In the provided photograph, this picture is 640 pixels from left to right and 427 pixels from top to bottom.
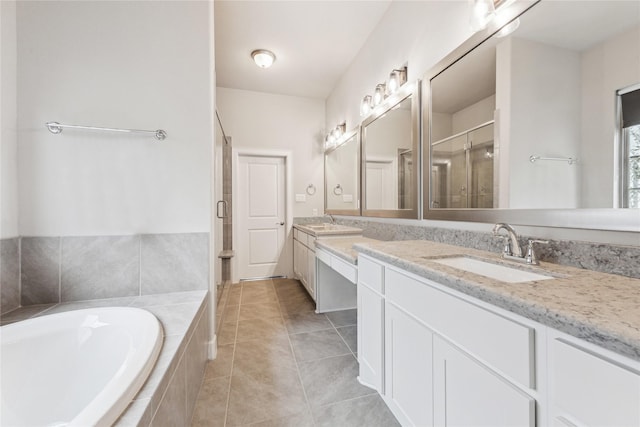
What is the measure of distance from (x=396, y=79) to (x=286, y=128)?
2056 mm

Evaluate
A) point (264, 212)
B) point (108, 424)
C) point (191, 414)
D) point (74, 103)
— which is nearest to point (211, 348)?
point (191, 414)

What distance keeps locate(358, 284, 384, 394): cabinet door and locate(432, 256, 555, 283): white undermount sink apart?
1.31ft

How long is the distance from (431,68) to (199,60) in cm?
156

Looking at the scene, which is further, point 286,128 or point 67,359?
point 286,128

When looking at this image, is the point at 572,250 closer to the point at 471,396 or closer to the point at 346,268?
the point at 471,396

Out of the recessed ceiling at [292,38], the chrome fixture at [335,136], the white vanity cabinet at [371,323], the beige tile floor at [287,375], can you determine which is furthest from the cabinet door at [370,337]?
the recessed ceiling at [292,38]

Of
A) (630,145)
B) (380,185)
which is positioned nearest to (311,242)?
(380,185)

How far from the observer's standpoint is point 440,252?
1.24m

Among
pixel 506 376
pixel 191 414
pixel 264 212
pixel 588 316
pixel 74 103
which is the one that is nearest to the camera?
pixel 588 316

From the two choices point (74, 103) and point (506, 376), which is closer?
point (506, 376)

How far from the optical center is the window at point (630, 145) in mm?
776

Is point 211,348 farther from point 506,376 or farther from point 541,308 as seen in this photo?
point 541,308

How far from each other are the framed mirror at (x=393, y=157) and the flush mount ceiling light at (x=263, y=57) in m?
1.29

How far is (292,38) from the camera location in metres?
2.49
